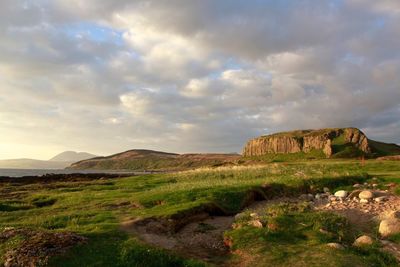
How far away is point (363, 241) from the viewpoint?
1559cm

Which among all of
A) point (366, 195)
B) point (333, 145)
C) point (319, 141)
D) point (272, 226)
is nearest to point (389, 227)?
point (272, 226)

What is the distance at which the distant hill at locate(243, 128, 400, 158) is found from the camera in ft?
441

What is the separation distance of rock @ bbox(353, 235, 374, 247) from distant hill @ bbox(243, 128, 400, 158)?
113583mm

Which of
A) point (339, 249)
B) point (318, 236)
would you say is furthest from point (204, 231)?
point (339, 249)

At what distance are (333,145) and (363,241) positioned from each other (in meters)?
143

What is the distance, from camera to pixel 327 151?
14312 cm

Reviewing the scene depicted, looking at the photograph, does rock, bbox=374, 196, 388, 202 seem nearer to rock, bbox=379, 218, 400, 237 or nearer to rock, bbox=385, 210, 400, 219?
rock, bbox=385, 210, 400, 219

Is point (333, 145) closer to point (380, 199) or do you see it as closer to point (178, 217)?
point (380, 199)

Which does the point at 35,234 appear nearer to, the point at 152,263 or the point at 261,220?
the point at 152,263

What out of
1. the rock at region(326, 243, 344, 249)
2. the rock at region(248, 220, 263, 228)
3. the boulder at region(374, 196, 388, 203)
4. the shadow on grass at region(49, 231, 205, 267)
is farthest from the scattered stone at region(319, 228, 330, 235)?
the boulder at region(374, 196, 388, 203)

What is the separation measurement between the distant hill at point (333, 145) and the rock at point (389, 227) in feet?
366

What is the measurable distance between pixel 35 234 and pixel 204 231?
24.7 ft

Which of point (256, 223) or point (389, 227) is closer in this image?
point (389, 227)

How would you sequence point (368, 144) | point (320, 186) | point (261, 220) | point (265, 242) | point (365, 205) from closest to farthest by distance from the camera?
point (265, 242) < point (261, 220) < point (365, 205) < point (320, 186) < point (368, 144)
